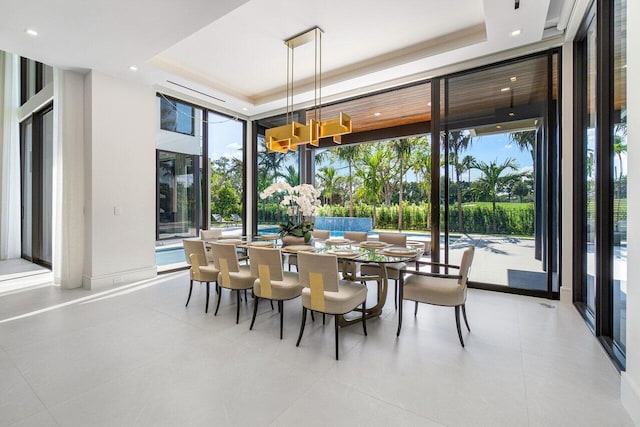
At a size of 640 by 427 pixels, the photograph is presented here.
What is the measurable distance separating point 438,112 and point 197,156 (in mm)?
4473

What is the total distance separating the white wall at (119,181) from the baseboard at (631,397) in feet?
18.2

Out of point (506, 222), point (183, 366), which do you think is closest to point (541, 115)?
point (506, 222)

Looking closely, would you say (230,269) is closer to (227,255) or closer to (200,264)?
(227,255)

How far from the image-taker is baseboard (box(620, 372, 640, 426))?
159cm

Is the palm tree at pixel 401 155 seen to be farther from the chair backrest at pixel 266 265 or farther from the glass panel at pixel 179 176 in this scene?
the chair backrest at pixel 266 265

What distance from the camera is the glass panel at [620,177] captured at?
90.6 inches

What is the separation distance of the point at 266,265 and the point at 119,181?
3293mm

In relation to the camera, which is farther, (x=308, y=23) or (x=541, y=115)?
(x=541, y=115)

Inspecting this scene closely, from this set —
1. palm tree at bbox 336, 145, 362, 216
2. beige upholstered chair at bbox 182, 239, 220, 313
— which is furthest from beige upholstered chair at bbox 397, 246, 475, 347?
palm tree at bbox 336, 145, 362, 216

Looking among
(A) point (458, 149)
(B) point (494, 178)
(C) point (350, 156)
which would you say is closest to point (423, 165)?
(C) point (350, 156)

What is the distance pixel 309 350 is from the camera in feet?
8.01

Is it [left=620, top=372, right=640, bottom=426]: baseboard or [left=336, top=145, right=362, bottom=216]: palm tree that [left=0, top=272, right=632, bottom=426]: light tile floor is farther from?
[left=336, top=145, right=362, bottom=216]: palm tree

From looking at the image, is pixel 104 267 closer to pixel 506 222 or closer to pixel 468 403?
pixel 468 403

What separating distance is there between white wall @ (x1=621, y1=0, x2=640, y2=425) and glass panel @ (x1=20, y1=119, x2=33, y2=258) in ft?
29.5
